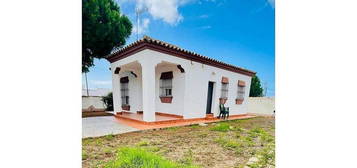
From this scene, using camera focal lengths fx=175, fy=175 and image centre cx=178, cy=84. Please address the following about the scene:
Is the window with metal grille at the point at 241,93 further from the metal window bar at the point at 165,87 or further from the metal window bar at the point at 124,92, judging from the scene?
the metal window bar at the point at 124,92

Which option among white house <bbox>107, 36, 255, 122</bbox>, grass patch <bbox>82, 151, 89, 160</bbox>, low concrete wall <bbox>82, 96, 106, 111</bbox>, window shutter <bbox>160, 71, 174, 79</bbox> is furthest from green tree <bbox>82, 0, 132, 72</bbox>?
window shutter <bbox>160, 71, 174, 79</bbox>

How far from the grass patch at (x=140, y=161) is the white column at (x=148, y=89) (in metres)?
1.43

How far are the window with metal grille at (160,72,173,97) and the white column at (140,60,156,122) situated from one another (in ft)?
2.67

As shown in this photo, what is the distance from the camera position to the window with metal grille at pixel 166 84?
351cm

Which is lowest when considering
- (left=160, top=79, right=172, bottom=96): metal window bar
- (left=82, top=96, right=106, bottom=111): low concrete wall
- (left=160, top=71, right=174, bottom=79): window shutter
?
(left=82, top=96, right=106, bottom=111): low concrete wall

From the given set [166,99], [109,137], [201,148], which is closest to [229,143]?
[201,148]

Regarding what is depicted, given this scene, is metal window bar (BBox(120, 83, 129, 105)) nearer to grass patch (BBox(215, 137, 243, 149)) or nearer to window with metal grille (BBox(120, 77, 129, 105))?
window with metal grille (BBox(120, 77, 129, 105))

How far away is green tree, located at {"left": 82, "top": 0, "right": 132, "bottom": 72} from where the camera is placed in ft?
4.53

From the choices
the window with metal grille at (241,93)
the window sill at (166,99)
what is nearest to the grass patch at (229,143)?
the window with metal grille at (241,93)

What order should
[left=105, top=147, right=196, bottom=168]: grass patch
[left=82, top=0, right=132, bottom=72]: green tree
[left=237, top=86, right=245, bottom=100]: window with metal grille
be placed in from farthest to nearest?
[left=237, top=86, right=245, bottom=100]: window with metal grille
[left=82, top=0, right=132, bottom=72]: green tree
[left=105, top=147, right=196, bottom=168]: grass patch
